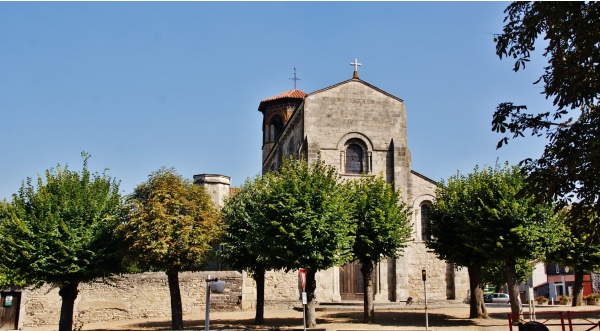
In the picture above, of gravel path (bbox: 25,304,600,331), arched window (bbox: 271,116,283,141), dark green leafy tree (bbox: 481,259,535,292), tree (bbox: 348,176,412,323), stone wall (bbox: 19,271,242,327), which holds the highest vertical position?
arched window (bbox: 271,116,283,141)

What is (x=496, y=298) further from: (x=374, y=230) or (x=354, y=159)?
(x=374, y=230)

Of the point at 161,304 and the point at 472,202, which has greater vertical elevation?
the point at 472,202

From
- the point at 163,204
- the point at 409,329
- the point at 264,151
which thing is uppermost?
the point at 264,151

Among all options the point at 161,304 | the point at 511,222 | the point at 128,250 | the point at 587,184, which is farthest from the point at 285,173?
the point at 587,184

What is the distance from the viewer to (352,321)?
2375cm

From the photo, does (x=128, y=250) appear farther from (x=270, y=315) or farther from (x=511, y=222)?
(x=511, y=222)

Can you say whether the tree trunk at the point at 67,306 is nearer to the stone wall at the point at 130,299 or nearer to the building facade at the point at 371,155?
the stone wall at the point at 130,299

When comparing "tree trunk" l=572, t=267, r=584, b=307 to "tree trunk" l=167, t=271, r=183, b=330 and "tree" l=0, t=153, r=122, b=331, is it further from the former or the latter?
"tree" l=0, t=153, r=122, b=331

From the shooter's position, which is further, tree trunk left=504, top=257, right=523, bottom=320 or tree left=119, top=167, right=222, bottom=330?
tree trunk left=504, top=257, right=523, bottom=320

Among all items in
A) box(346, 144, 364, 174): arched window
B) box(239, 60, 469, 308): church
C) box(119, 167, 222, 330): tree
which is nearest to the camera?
box(119, 167, 222, 330): tree

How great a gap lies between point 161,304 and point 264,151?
2037 cm

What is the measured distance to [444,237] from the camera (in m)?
25.0

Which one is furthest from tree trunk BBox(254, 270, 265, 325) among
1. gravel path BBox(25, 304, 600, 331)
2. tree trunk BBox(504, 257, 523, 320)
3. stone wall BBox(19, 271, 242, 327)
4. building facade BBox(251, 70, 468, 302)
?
tree trunk BBox(504, 257, 523, 320)

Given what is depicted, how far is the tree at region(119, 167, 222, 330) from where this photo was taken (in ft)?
69.5
